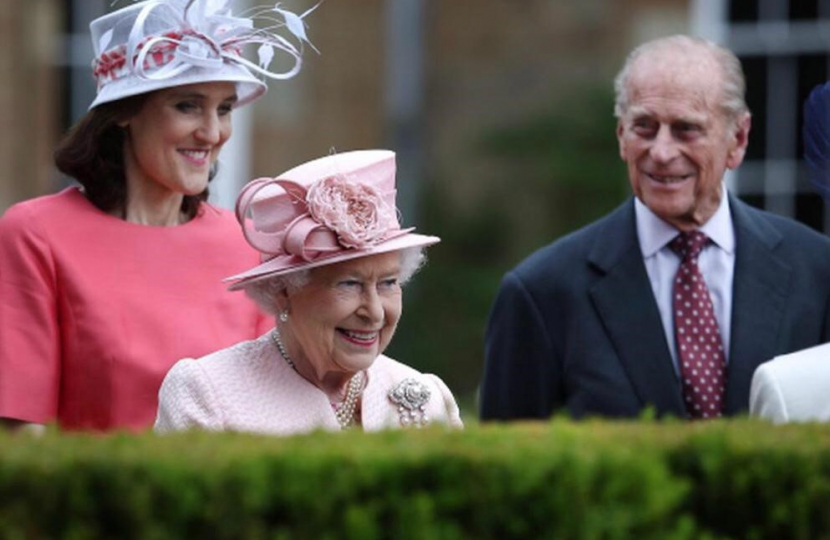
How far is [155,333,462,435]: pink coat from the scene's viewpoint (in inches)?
169

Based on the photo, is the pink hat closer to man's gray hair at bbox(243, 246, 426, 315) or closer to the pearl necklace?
man's gray hair at bbox(243, 246, 426, 315)

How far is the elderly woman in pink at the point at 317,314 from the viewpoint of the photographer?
4289 mm

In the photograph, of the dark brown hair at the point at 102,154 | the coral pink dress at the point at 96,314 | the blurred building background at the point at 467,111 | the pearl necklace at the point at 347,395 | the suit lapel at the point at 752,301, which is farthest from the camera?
the blurred building background at the point at 467,111

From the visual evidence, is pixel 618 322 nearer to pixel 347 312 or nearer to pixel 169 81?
pixel 347 312

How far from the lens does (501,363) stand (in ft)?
18.1

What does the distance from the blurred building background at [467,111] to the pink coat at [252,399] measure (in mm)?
7279

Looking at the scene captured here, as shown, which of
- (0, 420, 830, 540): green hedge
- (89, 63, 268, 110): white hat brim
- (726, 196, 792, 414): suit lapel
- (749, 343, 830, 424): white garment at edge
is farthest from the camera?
(726, 196, 792, 414): suit lapel

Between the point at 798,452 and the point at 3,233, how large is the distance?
2502 millimetres

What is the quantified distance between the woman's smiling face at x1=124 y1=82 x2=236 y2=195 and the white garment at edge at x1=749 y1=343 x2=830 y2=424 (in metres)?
1.73

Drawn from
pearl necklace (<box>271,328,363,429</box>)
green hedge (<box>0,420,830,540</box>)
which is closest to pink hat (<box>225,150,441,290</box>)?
pearl necklace (<box>271,328,363,429</box>)

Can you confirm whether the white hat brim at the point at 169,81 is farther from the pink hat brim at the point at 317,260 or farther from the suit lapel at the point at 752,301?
the suit lapel at the point at 752,301

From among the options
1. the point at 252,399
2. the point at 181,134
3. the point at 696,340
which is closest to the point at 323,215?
the point at 252,399

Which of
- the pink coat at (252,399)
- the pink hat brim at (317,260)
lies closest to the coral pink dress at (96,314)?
the pink coat at (252,399)

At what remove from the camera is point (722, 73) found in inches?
220
